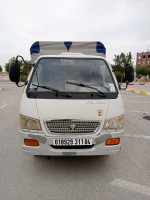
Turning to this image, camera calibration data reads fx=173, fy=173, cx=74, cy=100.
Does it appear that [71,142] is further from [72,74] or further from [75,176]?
[72,74]

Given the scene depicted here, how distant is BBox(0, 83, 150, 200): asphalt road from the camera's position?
2429mm

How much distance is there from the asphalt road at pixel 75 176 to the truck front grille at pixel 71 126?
2.61 ft

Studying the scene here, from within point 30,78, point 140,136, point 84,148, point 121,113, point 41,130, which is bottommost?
point 140,136

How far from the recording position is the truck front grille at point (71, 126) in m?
2.64

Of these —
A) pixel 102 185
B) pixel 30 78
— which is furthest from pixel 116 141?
pixel 30 78

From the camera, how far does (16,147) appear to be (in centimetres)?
387

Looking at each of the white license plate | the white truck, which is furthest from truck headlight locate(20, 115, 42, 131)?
the white license plate

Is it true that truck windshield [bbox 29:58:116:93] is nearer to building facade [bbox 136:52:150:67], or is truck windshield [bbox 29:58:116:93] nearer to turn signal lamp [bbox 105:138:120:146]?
turn signal lamp [bbox 105:138:120:146]

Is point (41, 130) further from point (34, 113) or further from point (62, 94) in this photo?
point (62, 94)

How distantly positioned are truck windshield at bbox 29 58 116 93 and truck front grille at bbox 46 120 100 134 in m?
0.64

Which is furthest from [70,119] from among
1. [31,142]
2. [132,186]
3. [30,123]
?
[132,186]

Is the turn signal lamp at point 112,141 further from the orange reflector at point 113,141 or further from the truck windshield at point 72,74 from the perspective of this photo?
the truck windshield at point 72,74

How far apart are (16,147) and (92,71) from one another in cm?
237

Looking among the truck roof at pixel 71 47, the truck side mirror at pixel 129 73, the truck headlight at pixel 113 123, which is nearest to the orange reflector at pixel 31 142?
the truck headlight at pixel 113 123
